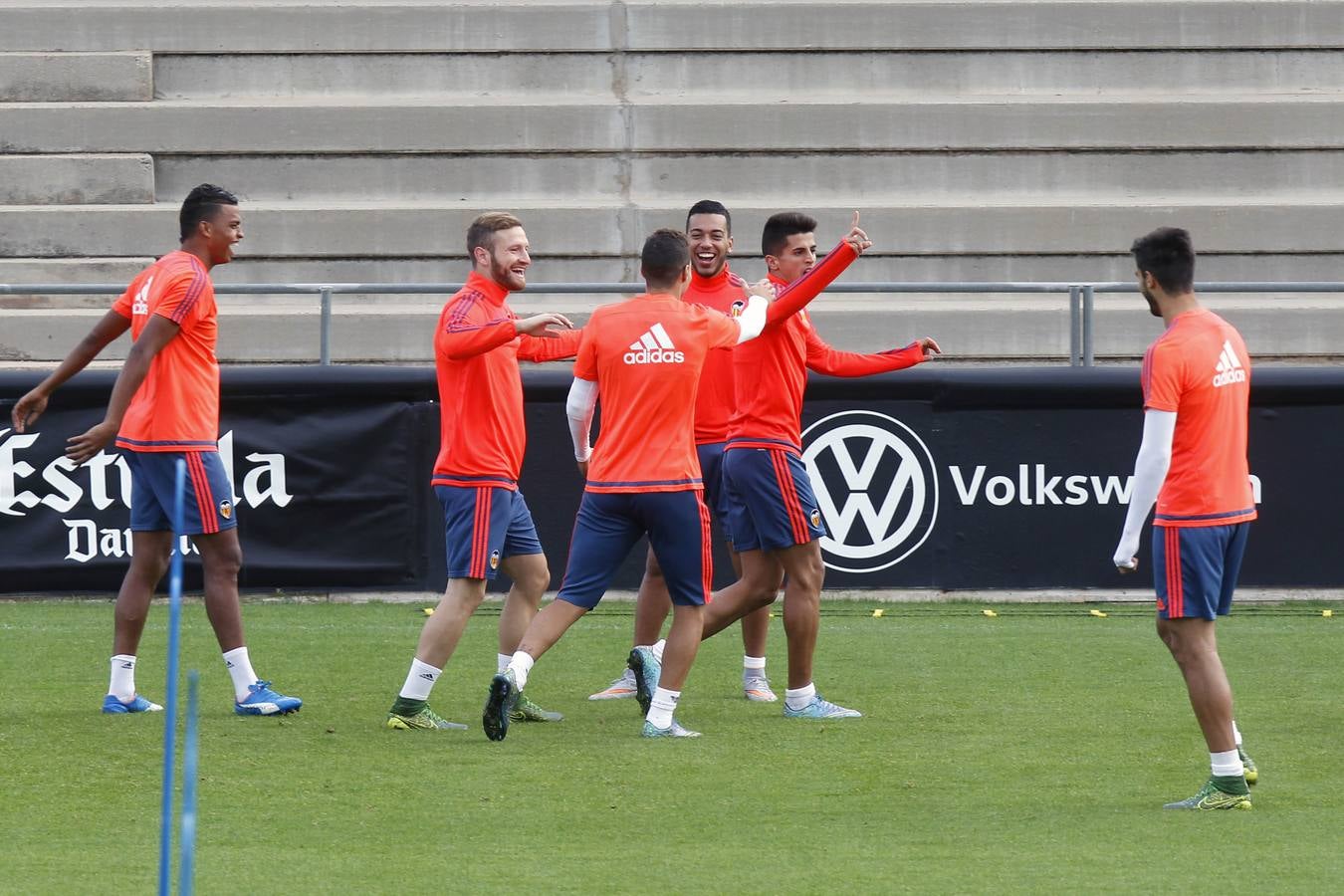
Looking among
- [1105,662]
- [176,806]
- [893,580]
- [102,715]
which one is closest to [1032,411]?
[893,580]

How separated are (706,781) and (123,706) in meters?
2.67

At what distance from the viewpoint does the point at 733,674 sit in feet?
29.0

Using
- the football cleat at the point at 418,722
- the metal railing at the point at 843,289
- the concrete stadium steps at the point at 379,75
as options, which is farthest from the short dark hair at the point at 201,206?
the concrete stadium steps at the point at 379,75

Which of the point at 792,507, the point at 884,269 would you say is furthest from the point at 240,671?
the point at 884,269

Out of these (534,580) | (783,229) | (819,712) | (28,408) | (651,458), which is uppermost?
(783,229)

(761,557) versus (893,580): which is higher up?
(761,557)

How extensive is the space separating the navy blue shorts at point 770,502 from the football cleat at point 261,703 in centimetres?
194

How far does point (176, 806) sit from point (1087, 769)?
300 cm

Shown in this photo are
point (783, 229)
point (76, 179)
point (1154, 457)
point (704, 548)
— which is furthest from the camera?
point (76, 179)

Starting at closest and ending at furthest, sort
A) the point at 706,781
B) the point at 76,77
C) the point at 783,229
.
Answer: the point at 706,781, the point at 783,229, the point at 76,77

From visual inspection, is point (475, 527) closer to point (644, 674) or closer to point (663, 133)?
point (644, 674)

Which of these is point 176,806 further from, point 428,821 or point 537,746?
point 537,746

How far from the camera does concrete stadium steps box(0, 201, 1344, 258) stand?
16.3 m

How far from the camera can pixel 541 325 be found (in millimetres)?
7051
